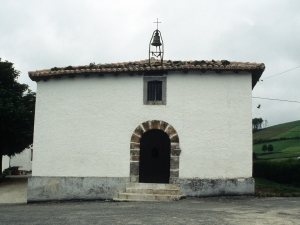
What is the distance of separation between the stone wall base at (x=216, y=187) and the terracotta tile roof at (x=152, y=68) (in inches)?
148

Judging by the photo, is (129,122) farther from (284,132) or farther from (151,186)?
(284,132)

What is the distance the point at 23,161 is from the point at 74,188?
2604cm

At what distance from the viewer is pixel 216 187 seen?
38.7 feet

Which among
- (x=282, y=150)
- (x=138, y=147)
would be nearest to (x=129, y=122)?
(x=138, y=147)

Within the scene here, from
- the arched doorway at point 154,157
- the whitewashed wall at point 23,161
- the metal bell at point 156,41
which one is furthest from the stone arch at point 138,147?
the whitewashed wall at point 23,161

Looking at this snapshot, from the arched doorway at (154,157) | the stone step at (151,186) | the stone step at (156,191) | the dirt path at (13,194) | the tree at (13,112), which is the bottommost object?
the dirt path at (13,194)

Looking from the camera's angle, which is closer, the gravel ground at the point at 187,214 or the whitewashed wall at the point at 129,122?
the gravel ground at the point at 187,214

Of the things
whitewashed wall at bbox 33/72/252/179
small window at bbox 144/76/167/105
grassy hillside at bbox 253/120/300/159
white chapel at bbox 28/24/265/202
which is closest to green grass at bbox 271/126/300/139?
grassy hillside at bbox 253/120/300/159

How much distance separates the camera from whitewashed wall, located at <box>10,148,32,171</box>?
35.7 m

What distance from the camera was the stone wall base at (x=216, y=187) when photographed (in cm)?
1174

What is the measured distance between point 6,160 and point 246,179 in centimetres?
2743

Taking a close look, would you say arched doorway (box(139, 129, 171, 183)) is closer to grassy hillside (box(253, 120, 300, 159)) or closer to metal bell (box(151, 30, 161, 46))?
metal bell (box(151, 30, 161, 46))

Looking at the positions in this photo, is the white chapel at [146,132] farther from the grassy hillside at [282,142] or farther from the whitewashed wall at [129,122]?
the grassy hillside at [282,142]

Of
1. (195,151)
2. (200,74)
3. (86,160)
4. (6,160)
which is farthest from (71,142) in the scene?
(6,160)
